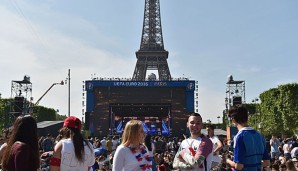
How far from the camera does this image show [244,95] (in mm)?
42875

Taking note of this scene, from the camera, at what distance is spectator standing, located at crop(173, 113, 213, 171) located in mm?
4777

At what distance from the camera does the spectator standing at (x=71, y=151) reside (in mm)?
4539

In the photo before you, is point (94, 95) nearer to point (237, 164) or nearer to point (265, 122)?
point (265, 122)

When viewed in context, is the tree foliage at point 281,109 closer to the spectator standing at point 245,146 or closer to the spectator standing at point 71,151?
the spectator standing at point 245,146

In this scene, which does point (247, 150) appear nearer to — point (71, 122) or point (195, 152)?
point (195, 152)

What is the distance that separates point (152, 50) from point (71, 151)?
2540 inches

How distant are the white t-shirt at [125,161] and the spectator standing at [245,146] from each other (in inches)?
49.5

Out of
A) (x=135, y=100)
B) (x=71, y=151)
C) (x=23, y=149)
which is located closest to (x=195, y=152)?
(x=71, y=151)

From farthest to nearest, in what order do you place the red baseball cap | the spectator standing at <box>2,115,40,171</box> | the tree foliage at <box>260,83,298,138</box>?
the tree foliage at <box>260,83,298,138</box> → the red baseball cap → the spectator standing at <box>2,115,40,171</box>

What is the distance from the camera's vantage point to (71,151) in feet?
14.9

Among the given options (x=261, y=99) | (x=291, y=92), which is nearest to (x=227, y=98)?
(x=291, y=92)

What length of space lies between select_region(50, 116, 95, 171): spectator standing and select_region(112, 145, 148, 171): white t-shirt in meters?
0.42

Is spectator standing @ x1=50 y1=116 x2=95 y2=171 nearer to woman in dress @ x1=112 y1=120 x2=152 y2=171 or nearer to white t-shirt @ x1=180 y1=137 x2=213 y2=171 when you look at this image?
woman in dress @ x1=112 y1=120 x2=152 y2=171

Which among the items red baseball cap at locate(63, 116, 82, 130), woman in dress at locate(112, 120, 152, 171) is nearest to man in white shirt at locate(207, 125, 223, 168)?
woman in dress at locate(112, 120, 152, 171)
